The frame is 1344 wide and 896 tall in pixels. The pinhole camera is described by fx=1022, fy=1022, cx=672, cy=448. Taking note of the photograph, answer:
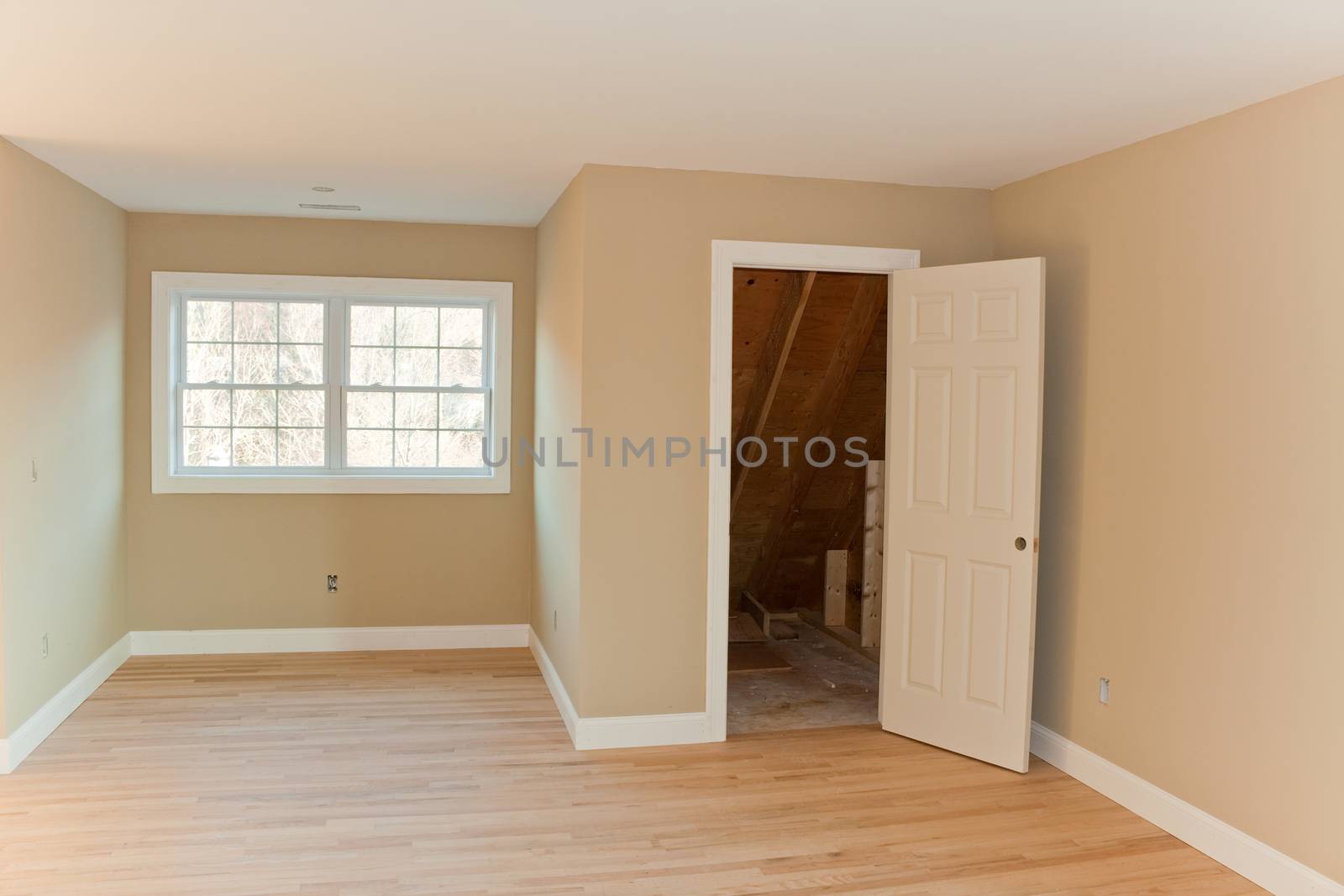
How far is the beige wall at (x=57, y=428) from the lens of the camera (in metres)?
4.12

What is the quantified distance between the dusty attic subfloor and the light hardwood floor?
18 centimetres

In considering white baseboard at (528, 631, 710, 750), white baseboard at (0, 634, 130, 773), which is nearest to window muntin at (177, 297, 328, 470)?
white baseboard at (0, 634, 130, 773)

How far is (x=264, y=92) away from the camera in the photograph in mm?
3330

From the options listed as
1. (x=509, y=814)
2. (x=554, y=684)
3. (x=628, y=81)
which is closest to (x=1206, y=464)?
(x=628, y=81)

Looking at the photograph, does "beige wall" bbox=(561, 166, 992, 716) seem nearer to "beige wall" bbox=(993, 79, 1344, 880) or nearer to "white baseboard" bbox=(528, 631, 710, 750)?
"white baseboard" bbox=(528, 631, 710, 750)

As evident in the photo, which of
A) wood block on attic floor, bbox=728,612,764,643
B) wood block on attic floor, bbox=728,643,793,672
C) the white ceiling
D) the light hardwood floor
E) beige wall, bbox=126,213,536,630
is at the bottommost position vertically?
the light hardwood floor

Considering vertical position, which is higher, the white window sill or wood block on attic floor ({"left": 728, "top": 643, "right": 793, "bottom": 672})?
the white window sill

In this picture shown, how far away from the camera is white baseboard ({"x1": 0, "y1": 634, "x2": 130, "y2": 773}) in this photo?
407 cm

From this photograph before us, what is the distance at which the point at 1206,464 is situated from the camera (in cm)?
351

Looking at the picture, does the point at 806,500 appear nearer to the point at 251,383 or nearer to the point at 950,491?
the point at 950,491

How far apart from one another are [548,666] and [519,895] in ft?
7.61

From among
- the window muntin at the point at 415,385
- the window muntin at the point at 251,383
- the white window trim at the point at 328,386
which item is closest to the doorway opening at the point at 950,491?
the white window trim at the point at 328,386

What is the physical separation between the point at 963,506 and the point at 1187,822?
4.63 feet

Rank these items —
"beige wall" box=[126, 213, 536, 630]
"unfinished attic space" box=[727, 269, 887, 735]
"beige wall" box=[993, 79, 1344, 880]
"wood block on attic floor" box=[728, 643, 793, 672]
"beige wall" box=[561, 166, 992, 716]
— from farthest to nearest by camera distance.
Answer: "beige wall" box=[126, 213, 536, 630] → "wood block on attic floor" box=[728, 643, 793, 672] → "unfinished attic space" box=[727, 269, 887, 735] → "beige wall" box=[561, 166, 992, 716] → "beige wall" box=[993, 79, 1344, 880]
